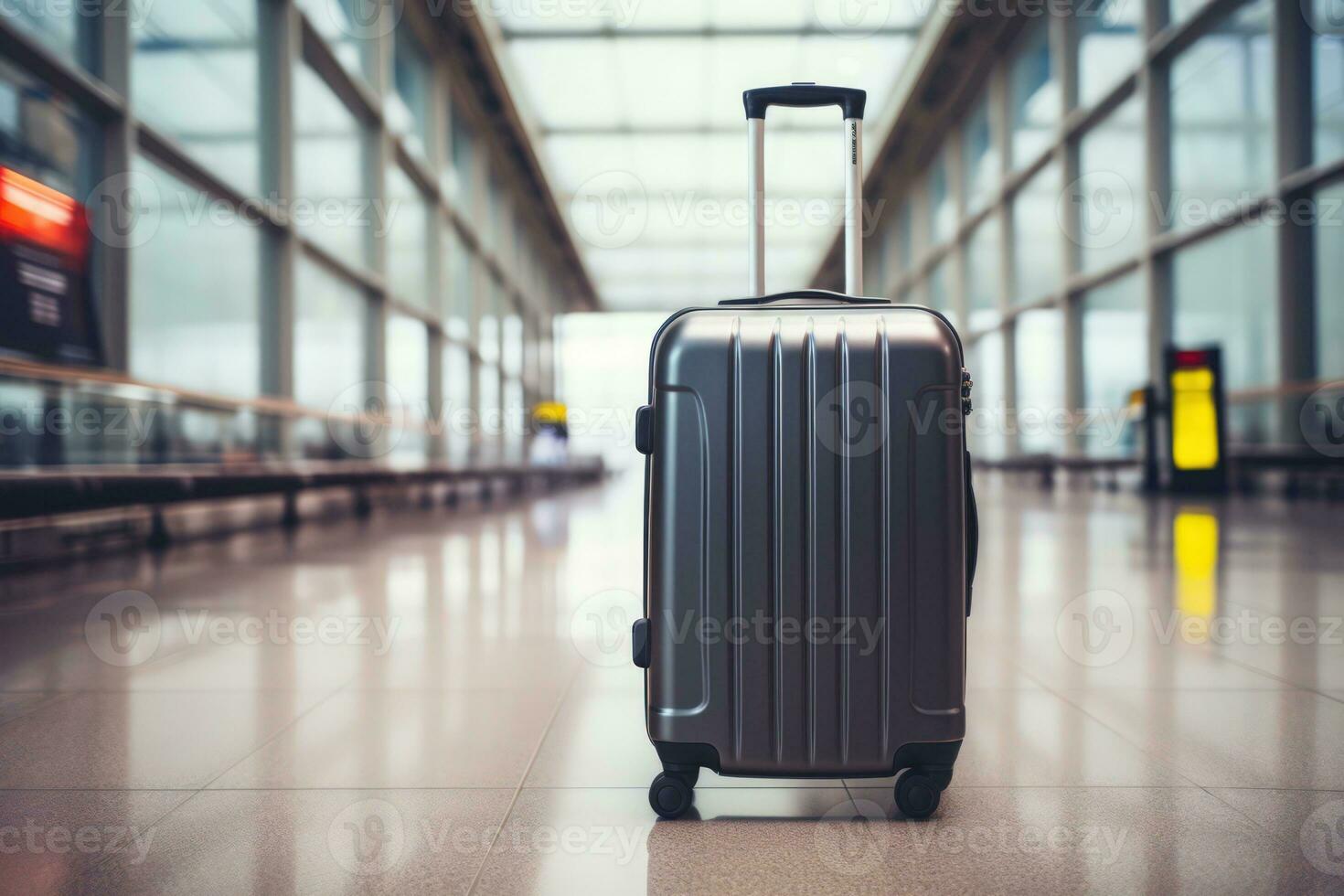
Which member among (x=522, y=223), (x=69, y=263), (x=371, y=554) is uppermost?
(x=522, y=223)

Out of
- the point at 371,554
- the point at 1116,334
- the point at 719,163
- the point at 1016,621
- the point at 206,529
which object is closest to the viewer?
the point at 1016,621

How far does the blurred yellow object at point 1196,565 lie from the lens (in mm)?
3332

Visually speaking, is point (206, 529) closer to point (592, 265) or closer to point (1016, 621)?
point (1016, 621)

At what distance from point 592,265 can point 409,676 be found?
31.0m

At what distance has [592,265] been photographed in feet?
106

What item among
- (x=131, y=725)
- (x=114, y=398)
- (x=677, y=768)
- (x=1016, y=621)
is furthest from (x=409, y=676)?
(x=114, y=398)

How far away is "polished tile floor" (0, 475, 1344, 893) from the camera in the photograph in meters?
1.28
